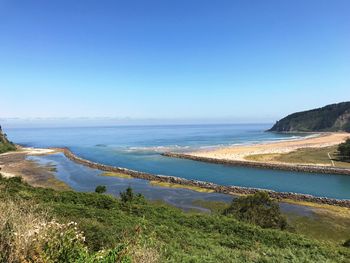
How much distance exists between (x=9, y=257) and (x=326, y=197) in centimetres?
3663

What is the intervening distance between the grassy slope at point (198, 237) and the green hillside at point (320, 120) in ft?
509

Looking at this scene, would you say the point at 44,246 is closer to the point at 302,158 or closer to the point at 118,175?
the point at 118,175

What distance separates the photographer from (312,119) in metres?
185

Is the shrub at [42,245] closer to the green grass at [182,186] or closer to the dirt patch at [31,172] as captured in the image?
the green grass at [182,186]

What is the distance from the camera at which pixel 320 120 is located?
580 feet

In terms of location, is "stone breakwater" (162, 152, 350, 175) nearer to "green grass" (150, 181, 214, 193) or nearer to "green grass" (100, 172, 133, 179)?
"green grass" (150, 181, 214, 193)

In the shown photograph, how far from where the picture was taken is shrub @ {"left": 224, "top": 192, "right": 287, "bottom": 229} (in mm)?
22625

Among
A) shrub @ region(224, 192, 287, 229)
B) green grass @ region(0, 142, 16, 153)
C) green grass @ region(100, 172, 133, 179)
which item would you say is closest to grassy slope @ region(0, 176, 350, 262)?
shrub @ region(224, 192, 287, 229)

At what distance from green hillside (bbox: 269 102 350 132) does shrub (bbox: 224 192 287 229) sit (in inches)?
5794

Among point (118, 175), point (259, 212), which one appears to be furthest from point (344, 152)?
point (259, 212)

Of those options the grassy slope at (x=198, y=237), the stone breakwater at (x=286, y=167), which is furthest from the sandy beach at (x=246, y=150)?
Result: the grassy slope at (x=198, y=237)

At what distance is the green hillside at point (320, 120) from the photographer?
160 m

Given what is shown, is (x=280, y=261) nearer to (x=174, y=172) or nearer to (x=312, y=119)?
(x=174, y=172)

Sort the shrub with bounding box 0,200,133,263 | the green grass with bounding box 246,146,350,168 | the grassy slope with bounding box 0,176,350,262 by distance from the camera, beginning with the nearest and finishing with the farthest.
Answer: the shrub with bounding box 0,200,133,263 → the grassy slope with bounding box 0,176,350,262 → the green grass with bounding box 246,146,350,168
